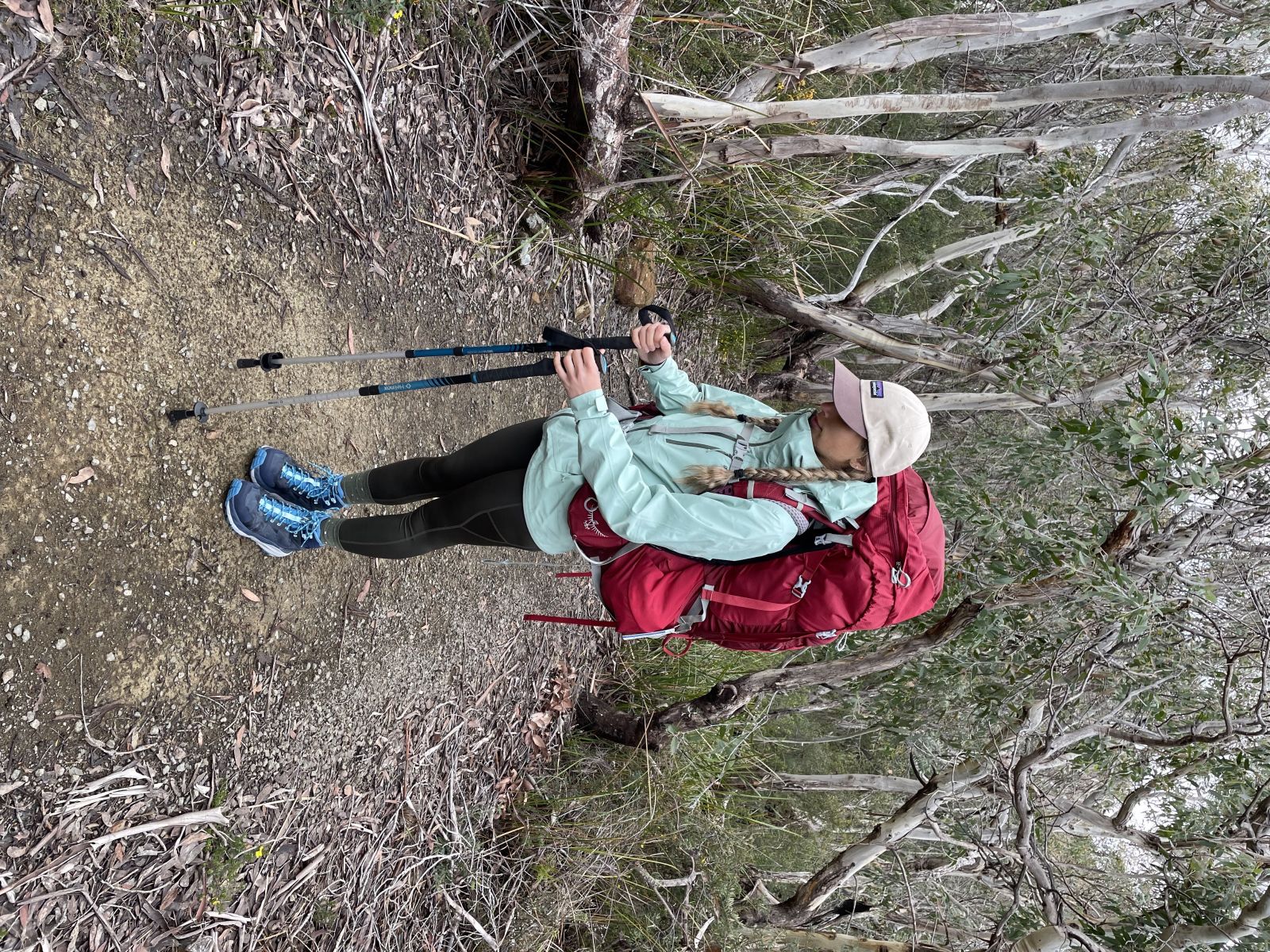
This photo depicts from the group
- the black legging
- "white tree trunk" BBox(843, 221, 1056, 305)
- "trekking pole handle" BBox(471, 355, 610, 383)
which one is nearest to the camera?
"trekking pole handle" BBox(471, 355, 610, 383)

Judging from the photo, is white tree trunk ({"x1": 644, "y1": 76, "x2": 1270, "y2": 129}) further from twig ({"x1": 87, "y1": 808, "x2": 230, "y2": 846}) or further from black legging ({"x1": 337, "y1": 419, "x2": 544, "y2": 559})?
twig ({"x1": 87, "y1": 808, "x2": 230, "y2": 846})

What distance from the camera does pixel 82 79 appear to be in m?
2.93

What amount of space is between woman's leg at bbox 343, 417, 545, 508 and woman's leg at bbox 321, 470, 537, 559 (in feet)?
0.18

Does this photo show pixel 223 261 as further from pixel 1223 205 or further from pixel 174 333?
pixel 1223 205

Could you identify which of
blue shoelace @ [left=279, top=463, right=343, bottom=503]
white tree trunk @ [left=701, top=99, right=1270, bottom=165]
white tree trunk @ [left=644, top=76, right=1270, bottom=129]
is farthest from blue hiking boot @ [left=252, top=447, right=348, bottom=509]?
white tree trunk @ [left=701, top=99, right=1270, bottom=165]

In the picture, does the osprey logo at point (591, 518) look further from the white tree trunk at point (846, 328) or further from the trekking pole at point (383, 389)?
the white tree trunk at point (846, 328)

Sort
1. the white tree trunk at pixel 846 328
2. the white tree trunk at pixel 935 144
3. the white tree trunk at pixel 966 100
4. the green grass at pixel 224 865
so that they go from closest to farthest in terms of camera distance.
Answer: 1. the green grass at pixel 224 865
2. the white tree trunk at pixel 966 100
3. the white tree trunk at pixel 935 144
4. the white tree trunk at pixel 846 328

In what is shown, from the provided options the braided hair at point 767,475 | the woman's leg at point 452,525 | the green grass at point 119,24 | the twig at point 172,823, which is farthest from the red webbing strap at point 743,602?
the green grass at point 119,24

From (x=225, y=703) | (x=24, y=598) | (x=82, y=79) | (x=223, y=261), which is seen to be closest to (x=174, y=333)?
(x=223, y=261)

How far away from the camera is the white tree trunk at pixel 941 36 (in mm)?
4492

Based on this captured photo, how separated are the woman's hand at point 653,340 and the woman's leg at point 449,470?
0.51 meters

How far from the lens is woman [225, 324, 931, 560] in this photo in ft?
8.77

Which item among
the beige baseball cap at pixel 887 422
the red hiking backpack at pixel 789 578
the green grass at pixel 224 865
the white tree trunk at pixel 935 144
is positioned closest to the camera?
the beige baseball cap at pixel 887 422

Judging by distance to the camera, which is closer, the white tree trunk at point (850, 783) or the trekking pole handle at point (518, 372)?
the trekking pole handle at point (518, 372)
